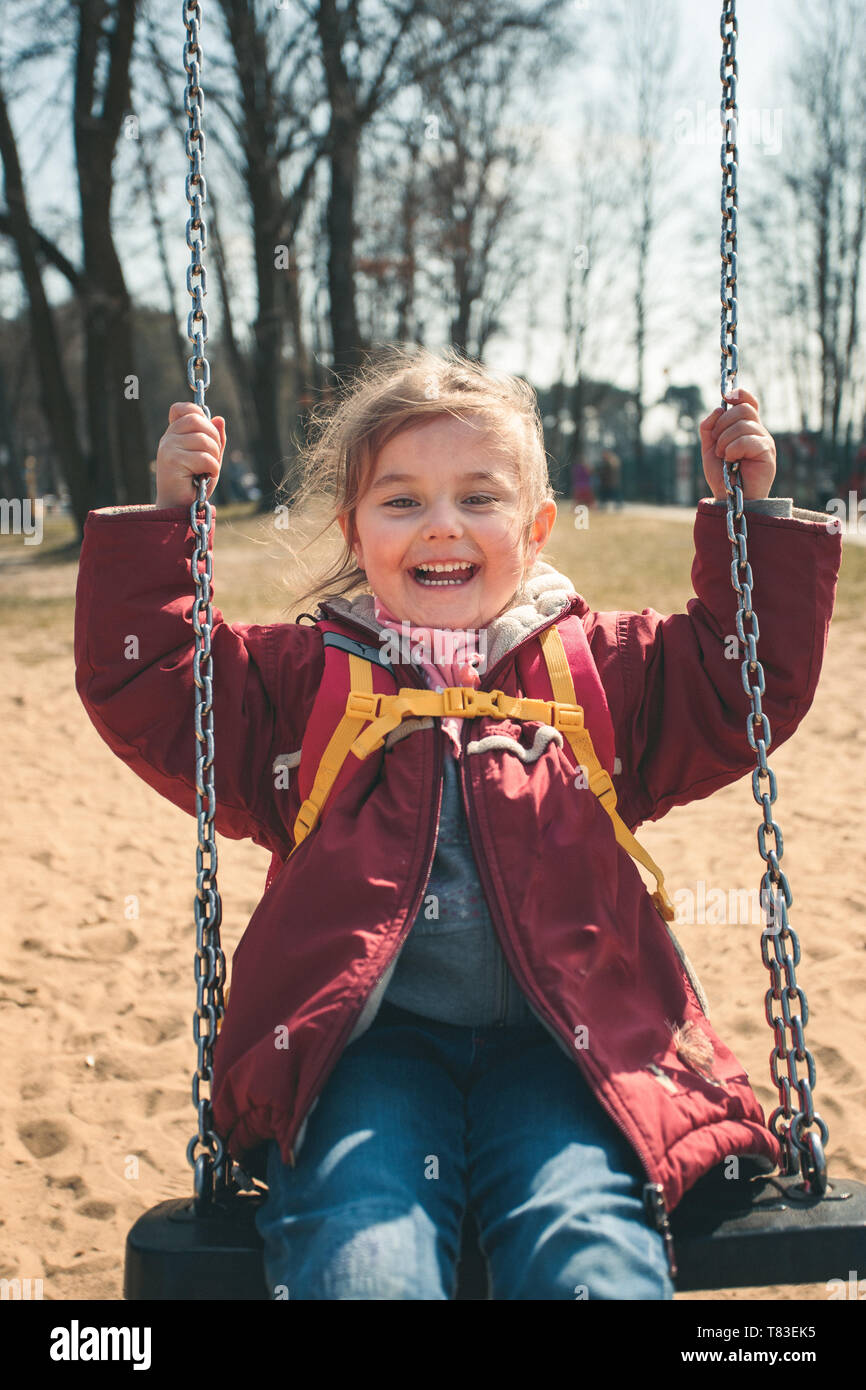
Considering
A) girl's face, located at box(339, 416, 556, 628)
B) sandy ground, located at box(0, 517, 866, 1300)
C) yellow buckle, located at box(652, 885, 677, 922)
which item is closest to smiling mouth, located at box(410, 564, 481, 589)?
girl's face, located at box(339, 416, 556, 628)

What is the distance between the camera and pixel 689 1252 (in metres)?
1.66

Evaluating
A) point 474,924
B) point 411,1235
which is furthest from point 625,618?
point 411,1235

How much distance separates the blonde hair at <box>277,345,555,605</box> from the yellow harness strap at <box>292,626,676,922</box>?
302mm

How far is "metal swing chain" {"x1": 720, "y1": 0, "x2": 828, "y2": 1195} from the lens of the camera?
1.81 m

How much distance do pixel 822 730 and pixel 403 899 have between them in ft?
18.1

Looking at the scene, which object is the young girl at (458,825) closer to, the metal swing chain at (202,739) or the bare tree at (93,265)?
the metal swing chain at (202,739)

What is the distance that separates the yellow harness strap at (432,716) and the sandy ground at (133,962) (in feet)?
4.05

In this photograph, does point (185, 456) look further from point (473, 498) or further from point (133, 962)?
point (133, 962)

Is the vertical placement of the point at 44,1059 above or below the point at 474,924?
below

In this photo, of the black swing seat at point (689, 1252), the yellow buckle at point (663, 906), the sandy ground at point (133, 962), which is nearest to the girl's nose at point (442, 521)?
the yellow buckle at point (663, 906)

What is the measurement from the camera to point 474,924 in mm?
1887

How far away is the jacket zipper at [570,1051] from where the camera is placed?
1.63 meters

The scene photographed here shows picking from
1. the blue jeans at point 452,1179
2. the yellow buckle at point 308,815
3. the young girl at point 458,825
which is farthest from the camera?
the yellow buckle at point 308,815
